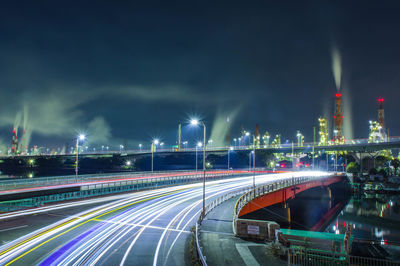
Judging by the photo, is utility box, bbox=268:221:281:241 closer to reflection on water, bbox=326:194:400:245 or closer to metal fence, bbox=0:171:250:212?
reflection on water, bbox=326:194:400:245

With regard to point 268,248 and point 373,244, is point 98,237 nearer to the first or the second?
point 268,248

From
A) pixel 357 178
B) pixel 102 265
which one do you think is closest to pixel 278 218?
pixel 102 265

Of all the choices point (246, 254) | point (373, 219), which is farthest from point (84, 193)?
point (373, 219)

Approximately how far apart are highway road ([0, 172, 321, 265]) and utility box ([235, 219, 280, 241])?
3.92 m

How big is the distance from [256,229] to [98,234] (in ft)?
37.5

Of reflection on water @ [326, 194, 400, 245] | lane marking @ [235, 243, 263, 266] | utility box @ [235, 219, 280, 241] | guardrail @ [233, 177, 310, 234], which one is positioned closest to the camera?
lane marking @ [235, 243, 263, 266]

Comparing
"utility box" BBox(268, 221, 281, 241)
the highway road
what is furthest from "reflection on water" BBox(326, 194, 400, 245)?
the highway road

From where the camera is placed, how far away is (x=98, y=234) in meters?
18.7

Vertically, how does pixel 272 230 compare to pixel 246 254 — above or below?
above

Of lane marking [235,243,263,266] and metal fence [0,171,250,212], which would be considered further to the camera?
metal fence [0,171,250,212]

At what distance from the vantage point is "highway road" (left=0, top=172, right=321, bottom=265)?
14.5 metres

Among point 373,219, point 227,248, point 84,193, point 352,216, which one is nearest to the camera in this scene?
point 227,248

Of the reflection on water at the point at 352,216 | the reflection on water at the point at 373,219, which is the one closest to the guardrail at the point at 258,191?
the reflection on water at the point at 352,216

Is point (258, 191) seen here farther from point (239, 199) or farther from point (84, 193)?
point (84, 193)
